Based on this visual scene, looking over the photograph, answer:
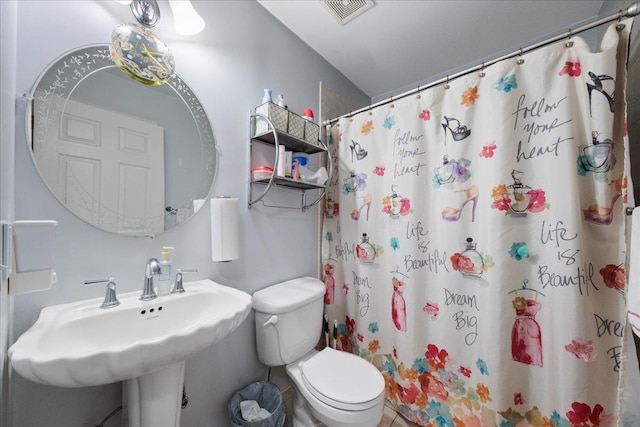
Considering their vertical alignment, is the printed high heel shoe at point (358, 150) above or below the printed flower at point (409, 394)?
above

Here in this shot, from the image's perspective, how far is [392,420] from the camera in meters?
1.35

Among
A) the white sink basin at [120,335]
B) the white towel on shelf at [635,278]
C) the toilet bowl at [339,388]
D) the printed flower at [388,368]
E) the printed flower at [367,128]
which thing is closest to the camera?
the white sink basin at [120,335]

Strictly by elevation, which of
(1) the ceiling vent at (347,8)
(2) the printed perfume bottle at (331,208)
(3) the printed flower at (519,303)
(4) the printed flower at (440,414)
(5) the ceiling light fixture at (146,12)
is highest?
(1) the ceiling vent at (347,8)

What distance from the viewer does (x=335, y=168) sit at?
5.52 feet

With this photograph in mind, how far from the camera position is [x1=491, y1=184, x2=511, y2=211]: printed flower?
104cm

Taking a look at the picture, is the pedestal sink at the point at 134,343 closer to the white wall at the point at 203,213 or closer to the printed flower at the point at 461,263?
the white wall at the point at 203,213

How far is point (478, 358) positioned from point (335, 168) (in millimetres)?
1329

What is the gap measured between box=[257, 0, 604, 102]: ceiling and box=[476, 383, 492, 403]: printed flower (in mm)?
1974

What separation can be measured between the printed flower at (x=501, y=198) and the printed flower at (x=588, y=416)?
794 millimetres

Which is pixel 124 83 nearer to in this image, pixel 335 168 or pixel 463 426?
pixel 335 168

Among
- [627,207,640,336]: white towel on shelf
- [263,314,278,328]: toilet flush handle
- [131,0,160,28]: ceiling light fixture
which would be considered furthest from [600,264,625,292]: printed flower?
[131,0,160,28]: ceiling light fixture

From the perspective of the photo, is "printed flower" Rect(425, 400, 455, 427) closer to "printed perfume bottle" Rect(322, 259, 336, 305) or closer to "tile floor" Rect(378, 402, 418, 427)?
"tile floor" Rect(378, 402, 418, 427)

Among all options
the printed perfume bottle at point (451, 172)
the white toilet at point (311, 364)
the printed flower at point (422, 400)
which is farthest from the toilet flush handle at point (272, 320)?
the printed perfume bottle at point (451, 172)

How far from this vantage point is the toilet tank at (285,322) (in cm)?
115
